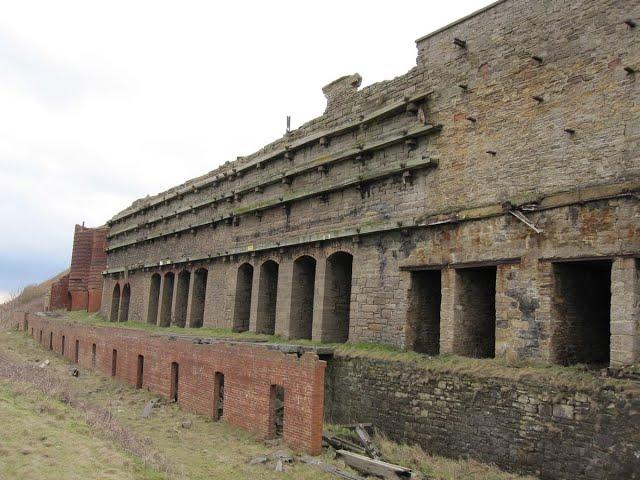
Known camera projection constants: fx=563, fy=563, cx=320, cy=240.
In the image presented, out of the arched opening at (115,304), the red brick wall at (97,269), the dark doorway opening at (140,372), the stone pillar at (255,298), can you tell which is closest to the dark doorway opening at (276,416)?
the stone pillar at (255,298)

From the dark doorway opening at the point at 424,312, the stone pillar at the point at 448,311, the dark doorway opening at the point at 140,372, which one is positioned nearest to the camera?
the stone pillar at the point at 448,311

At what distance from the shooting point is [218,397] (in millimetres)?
14266

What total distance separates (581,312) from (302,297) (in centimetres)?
904

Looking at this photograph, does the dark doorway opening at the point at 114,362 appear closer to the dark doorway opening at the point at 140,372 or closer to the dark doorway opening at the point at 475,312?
the dark doorway opening at the point at 140,372

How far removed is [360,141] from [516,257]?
21.1 ft

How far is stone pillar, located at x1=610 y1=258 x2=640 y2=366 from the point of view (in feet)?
30.3

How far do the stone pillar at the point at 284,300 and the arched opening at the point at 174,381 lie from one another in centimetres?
337

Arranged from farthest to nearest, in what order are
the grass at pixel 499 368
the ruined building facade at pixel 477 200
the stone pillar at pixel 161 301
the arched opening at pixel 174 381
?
the stone pillar at pixel 161 301, the arched opening at pixel 174 381, the ruined building facade at pixel 477 200, the grass at pixel 499 368

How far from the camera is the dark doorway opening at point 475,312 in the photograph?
12.4 metres

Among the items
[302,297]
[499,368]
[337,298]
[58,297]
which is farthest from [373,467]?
[58,297]

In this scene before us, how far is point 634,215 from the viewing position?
9586 millimetres

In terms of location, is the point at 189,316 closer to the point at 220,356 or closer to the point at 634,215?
the point at 220,356

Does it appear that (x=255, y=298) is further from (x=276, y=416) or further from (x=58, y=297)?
(x=58, y=297)

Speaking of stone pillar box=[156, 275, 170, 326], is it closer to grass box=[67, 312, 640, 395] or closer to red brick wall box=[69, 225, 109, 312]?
red brick wall box=[69, 225, 109, 312]
